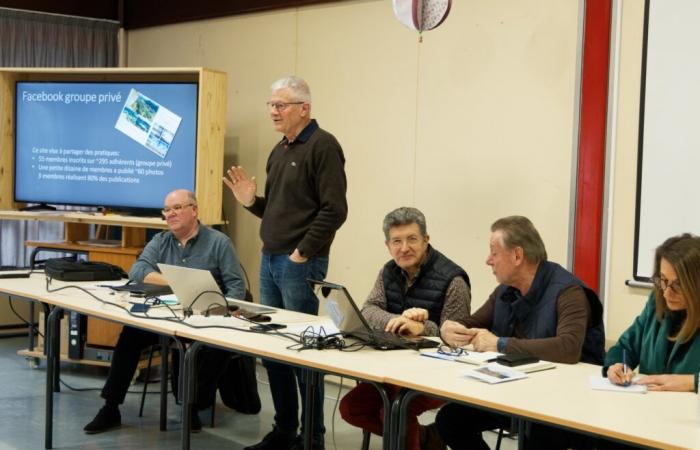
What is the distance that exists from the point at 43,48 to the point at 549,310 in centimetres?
492

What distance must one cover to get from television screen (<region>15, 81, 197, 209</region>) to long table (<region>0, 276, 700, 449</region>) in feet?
8.08

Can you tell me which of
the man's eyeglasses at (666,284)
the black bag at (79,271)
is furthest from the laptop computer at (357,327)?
the black bag at (79,271)

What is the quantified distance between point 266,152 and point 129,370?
2045 millimetres

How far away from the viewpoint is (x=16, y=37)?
6.77 meters

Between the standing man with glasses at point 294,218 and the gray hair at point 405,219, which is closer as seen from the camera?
the gray hair at point 405,219

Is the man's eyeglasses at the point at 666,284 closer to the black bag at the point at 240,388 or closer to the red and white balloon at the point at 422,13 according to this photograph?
the red and white balloon at the point at 422,13

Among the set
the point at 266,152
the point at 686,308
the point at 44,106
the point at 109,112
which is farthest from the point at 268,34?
the point at 686,308

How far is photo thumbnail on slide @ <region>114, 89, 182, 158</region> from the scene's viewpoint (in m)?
6.04

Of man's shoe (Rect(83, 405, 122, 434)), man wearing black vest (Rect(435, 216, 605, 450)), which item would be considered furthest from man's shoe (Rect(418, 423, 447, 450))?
man's shoe (Rect(83, 405, 122, 434))

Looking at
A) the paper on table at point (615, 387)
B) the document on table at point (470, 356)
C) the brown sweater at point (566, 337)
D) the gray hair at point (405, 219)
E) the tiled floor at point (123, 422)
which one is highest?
the gray hair at point (405, 219)

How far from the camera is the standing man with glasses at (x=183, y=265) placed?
15.0ft

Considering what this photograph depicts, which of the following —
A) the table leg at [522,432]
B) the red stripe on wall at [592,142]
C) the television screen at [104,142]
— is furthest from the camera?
the television screen at [104,142]

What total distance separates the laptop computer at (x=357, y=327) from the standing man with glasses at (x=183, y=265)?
4.05 feet

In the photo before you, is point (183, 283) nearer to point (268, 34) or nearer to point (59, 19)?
point (268, 34)
